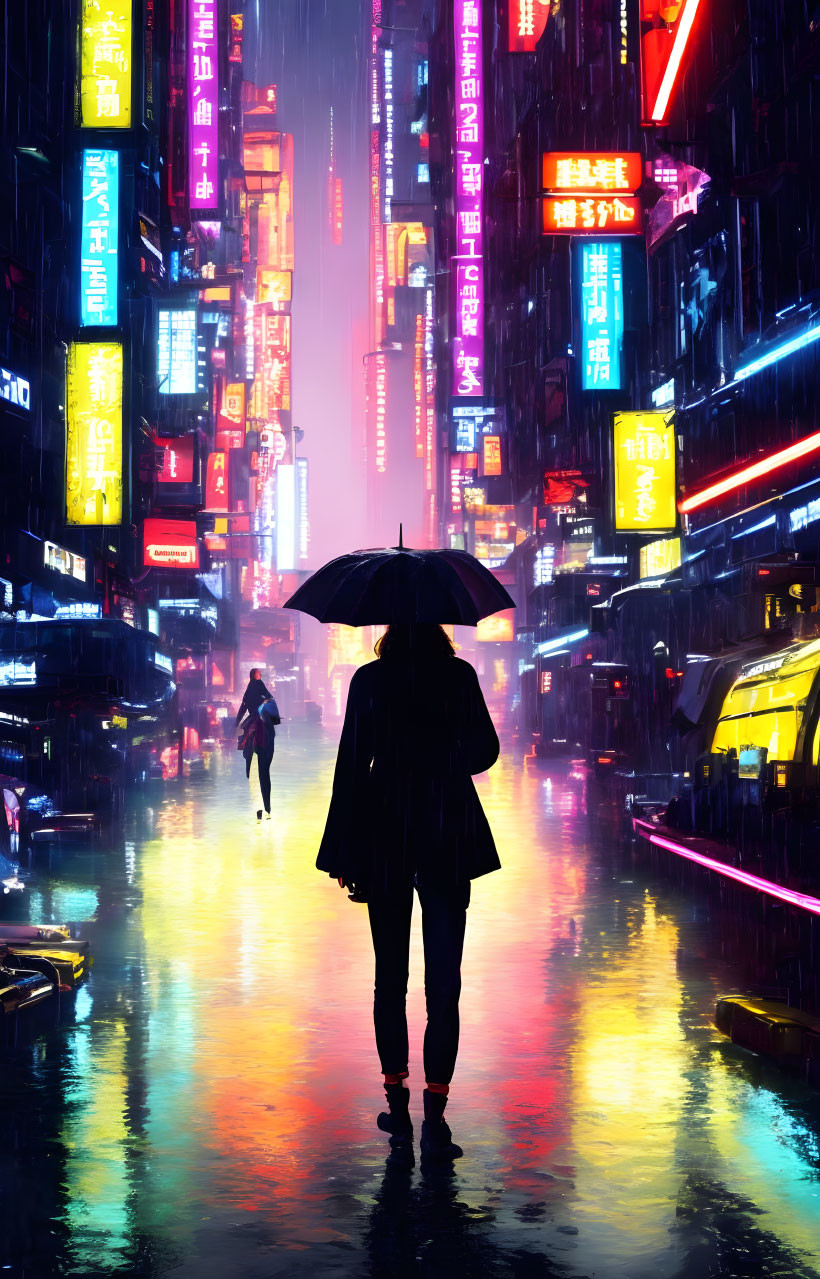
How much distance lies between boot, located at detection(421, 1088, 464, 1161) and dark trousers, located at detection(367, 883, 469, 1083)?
3.0 inches

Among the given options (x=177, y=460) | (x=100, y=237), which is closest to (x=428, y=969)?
(x=100, y=237)

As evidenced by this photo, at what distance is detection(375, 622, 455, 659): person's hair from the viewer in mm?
6641

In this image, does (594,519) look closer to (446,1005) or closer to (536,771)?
(536,771)

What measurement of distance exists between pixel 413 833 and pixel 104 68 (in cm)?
2893

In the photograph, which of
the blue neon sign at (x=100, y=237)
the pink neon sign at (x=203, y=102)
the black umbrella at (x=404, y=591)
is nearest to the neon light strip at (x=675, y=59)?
the blue neon sign at (x=100, y=237)

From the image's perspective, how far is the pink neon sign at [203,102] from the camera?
46062mm

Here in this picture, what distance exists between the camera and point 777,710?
1870 centimetres

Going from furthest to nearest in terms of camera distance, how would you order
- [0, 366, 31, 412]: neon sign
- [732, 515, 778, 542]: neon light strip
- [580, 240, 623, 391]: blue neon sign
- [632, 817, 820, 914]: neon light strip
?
[580, 240, 623, 391]: blue neon sign → [0, 366, 31, 412]: neon sign → [732, 515, 778, 542]: neon light strip → [632, 817, 820, 914]: neon light strip

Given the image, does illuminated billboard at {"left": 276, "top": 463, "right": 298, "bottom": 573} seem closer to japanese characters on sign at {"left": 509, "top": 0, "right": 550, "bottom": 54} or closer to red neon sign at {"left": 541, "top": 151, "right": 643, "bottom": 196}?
japanese characters on sign at {"left": 509, "top": 0, "right": 550, "bottom": 54}

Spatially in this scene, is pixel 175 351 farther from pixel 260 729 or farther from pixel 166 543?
pixel 260 729

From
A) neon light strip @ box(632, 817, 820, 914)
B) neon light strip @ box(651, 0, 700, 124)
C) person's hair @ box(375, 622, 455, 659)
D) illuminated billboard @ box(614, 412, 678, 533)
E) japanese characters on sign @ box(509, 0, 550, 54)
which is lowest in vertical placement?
neon light strip @ box(632, 817, 820, 914)

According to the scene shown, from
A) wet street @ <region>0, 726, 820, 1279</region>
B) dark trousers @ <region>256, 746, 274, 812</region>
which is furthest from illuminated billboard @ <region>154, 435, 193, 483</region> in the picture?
wet street @ <region>0, 726, 820, 1279</region>

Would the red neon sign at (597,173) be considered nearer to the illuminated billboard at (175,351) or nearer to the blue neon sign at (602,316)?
the blue neon sign at (602,316)

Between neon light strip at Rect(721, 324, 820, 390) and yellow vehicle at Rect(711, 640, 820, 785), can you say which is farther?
neon light strip at Rect(721, 324, 820, 390)
